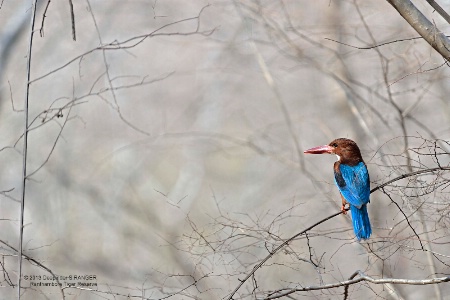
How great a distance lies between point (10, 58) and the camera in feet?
24.1

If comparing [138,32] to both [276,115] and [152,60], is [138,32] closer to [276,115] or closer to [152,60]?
[152,60]

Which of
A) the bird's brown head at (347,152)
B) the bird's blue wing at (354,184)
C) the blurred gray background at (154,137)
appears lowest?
the bird's blue wing at (354,184)

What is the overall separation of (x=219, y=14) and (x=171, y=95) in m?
1.21

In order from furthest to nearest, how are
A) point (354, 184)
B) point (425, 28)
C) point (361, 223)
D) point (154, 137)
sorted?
point (154, 137) → point (354, 184) → point (361, 223) → point (425, 28)

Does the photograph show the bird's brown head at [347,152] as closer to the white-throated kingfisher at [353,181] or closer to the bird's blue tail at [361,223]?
the white-throated kingfisher at [353,181]

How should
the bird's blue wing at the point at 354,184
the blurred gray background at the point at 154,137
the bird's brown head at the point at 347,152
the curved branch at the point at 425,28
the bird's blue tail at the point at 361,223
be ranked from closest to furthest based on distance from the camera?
1. the curved branch at the point at 425,28
2. the bird's blue tail at the point at 361,223
3. the bird's blue wing at the point at 354,184
4. the bird's brown head at the point at 347,152
5. the blurred gray background at the point at 154,137

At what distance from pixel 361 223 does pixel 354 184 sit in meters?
0.18

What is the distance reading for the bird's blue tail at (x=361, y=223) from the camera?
2811 mm

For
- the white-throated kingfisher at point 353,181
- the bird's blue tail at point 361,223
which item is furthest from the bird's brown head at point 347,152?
the bird's blue tail at point 361,223

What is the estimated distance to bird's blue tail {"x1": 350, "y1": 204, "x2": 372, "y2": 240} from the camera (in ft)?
9.22

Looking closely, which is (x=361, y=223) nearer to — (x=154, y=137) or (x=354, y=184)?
(x=354, y=184)

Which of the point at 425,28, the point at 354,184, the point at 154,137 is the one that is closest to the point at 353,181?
the point at 354,184

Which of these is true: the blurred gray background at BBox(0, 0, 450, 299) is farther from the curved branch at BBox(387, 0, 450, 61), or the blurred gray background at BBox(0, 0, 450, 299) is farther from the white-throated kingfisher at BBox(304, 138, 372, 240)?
the curved branch at BBox(387, 0, 450, 61)

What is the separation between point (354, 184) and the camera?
9.84ft
